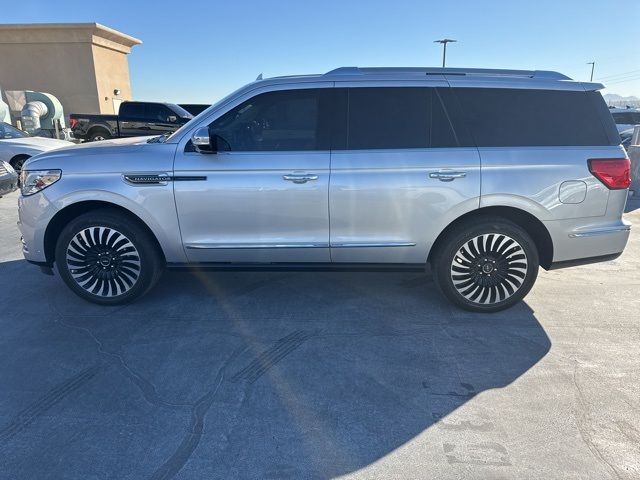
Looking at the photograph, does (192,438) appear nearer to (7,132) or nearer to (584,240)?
(584,240)

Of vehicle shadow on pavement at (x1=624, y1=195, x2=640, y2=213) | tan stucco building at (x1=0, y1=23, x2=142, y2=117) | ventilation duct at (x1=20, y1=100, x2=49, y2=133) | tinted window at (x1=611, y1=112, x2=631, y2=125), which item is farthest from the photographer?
tan stucco building at (x1=0, y1=23, x2=142, y2=117)

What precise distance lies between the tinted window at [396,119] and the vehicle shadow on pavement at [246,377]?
150cm

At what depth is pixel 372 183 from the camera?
11.8ft

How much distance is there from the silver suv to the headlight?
0.01 meters

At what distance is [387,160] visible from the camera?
142 inches

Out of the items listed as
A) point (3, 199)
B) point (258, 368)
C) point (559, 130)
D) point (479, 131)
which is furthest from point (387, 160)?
point (3, 199)

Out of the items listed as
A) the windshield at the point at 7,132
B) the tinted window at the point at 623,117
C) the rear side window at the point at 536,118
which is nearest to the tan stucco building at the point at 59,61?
the windshield at the point at 7,132

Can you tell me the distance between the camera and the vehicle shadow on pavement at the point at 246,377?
2320 mm

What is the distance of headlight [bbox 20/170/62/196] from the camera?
12.3ft

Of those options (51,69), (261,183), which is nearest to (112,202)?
(261,183)

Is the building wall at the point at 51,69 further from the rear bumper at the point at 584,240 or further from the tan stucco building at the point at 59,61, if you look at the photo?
the rear bumper at the point at 584,240

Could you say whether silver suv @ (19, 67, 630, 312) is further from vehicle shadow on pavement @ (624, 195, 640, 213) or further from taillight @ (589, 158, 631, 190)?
vehicle shadow on pavement @ (624, 195, 640, 213)

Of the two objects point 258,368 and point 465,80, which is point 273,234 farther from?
point 465,80

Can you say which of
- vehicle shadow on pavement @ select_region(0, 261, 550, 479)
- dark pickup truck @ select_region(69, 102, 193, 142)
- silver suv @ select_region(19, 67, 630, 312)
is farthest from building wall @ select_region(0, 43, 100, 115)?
silver suv @ select_region(19, 67, 630, 312)
